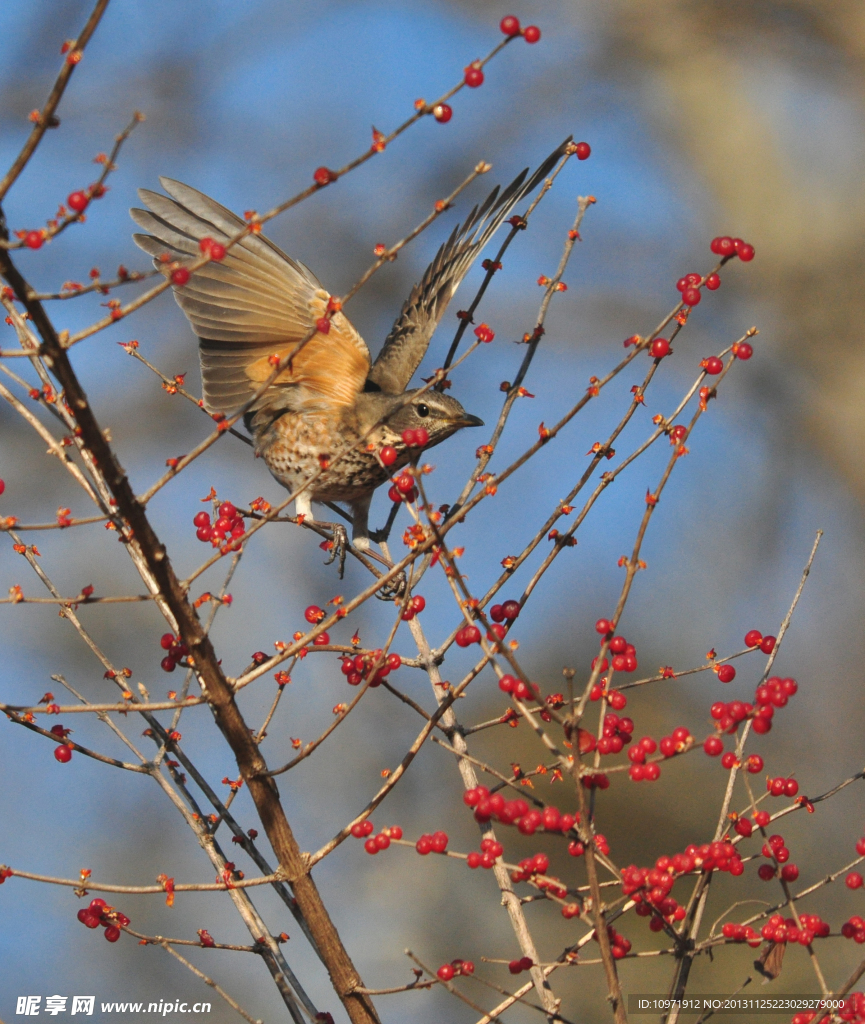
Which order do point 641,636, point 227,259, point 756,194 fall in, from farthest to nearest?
point 756,194
point 641,636
point 227,259

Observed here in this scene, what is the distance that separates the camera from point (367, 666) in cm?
229

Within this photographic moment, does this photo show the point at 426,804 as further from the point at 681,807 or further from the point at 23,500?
the point at 23,500

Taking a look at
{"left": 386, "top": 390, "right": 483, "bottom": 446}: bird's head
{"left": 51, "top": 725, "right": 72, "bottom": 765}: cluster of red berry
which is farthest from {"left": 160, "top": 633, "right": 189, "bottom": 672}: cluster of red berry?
{"left": 386, "top": 390, "right": 483, "bottom": 446}: bird's head

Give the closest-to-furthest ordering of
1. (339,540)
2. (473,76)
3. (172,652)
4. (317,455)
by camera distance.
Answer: (473,76) → (172,652) → (339,540) → (317,455)

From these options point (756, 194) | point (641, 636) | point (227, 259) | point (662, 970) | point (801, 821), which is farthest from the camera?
point (756, 194)

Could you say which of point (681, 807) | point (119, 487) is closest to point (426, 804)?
point (681, 807)

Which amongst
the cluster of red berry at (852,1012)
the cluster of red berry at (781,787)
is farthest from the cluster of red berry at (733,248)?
the cluster of red berry at (852,1012)

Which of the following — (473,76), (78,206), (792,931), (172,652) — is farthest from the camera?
(172,652)

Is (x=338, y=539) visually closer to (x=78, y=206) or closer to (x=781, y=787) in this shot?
(x=781, y=787)

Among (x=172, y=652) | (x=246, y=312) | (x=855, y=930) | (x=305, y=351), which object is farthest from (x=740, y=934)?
(x=305, y=351)

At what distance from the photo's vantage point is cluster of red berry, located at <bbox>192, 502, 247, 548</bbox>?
8.17 feet

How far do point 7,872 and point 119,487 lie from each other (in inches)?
31.8

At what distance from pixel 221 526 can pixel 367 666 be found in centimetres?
55

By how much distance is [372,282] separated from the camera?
9.08 meters
